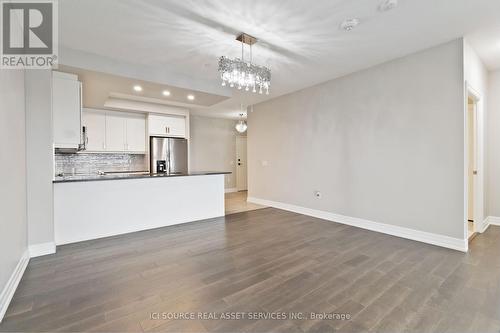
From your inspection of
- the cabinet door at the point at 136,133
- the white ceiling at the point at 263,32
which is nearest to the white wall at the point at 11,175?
the white ceiling at the point at 263,32

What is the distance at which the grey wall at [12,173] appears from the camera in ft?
6.26

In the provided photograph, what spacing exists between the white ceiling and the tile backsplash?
3038 mm

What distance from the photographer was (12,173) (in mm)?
2203

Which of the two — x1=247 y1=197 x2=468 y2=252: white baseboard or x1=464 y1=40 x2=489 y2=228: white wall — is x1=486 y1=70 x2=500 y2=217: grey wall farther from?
x1=247 y1=197 x2=468 y2=252: white baseboard

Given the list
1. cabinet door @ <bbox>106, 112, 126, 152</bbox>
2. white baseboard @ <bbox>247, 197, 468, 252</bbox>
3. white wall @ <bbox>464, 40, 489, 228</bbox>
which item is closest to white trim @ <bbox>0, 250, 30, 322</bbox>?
cabinet door @ <bbox>106, 112, 126, 152</bbox>

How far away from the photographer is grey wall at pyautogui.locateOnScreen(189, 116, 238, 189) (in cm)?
765

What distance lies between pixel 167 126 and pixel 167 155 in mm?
780

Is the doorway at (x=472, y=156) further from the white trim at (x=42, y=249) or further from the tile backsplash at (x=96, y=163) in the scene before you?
the tile backsplash at (x=96, y=163)

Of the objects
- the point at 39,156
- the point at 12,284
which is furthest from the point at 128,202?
the point at 12,284

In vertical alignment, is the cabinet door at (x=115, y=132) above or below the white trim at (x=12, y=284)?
above

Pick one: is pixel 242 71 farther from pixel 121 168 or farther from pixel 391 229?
pixel 121 168

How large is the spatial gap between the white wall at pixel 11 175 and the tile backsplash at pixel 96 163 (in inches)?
118

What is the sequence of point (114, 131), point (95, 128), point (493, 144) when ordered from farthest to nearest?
point (114, 131), point (95, 128), point (493, 144)

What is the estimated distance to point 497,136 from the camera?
12.8ft
